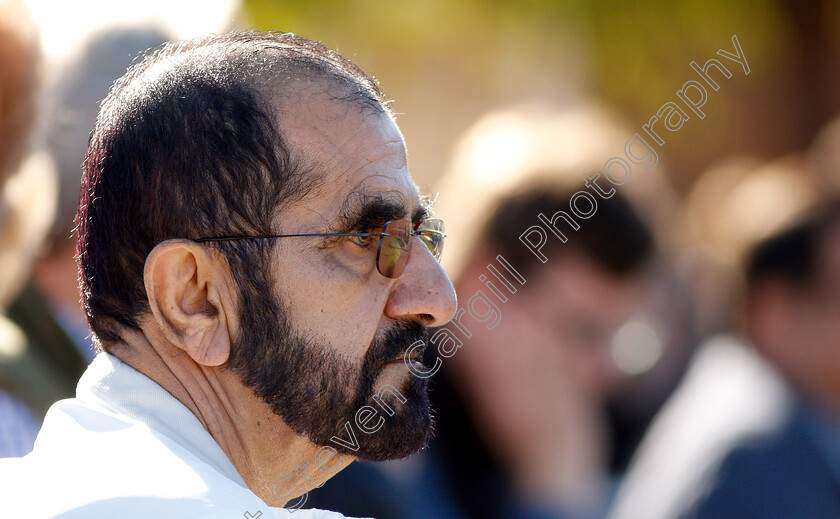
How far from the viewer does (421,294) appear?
7.29 ft

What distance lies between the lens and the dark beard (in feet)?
6.68

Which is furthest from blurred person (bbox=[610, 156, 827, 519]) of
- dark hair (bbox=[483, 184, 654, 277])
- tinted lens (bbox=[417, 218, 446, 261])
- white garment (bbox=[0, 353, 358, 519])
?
white garment (bbox=[0, 353, 358, 519])

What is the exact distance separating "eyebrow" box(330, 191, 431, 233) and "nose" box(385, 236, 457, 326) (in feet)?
0.41

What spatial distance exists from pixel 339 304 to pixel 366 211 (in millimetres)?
237

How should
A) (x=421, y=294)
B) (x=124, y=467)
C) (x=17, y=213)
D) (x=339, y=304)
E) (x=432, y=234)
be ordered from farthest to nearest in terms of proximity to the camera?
(x=17, y=213), (x=432, y=234), (x=421, y=294), (x=339, y=304), (x=124, y=467)

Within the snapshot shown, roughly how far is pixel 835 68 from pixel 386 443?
24.5 feet

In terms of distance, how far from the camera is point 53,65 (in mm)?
3436

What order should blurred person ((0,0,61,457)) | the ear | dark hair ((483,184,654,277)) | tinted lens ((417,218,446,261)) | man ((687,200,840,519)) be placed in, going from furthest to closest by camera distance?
dark hair ((483,184,654,277)) < man ((687,200,840,519)) < blurred person ((0,0,61,457)) < tinted lens ((417,218,446,261)) < the ear

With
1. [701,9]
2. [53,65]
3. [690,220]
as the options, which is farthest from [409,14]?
[53,65]

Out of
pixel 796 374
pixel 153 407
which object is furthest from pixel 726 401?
pixel 153 407

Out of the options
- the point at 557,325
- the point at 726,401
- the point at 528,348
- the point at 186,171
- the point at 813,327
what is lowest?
the point at 528,348

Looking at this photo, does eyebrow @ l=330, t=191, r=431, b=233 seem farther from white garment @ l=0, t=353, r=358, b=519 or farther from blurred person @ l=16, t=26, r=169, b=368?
blurred person @ l=16, t=26, r=169, b=368

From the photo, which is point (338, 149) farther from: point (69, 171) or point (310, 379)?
point (69, 171)

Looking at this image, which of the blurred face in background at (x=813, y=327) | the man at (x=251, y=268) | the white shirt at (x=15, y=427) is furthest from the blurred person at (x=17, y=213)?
the blurred face in background at (x=813, y=327)
